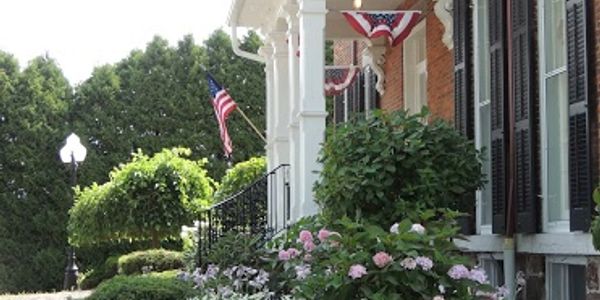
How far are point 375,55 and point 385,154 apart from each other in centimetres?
676

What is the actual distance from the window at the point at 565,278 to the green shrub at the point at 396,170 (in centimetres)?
123

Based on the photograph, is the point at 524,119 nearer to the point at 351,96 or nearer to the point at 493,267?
the point at 493,267

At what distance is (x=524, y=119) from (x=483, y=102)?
1405mm

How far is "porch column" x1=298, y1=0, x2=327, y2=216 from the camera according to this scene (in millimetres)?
11219

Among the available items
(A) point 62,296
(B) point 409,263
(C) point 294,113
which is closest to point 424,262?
(B) point 409,263

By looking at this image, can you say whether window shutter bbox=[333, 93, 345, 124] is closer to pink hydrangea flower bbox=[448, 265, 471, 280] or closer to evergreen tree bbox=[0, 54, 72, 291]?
pink hydrangea flower bbox=[448, 265, 471, 280]

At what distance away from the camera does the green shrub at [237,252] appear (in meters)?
12.2

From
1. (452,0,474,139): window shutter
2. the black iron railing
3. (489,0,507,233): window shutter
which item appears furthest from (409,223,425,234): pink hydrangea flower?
the black iron railing

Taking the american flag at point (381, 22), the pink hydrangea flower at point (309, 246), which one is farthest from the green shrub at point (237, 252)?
the pink hydrangea flower at point (309, 246)

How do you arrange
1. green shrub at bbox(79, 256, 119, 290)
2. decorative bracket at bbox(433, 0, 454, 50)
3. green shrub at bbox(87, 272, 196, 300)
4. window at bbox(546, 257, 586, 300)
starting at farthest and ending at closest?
green shrub at bbox(79, 256, 119, 290)
decorative bracket at bbox(433, 0, 454, 50)
green shrub at bbox(87, 272, 196, 300)
window at bbox(546, 257, 586, 300)

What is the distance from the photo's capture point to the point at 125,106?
38.4m

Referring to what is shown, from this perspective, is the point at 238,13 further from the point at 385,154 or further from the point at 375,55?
the point at 385,154

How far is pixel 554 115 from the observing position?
327 inches

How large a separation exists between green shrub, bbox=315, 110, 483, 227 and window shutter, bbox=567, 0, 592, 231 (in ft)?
5.51
